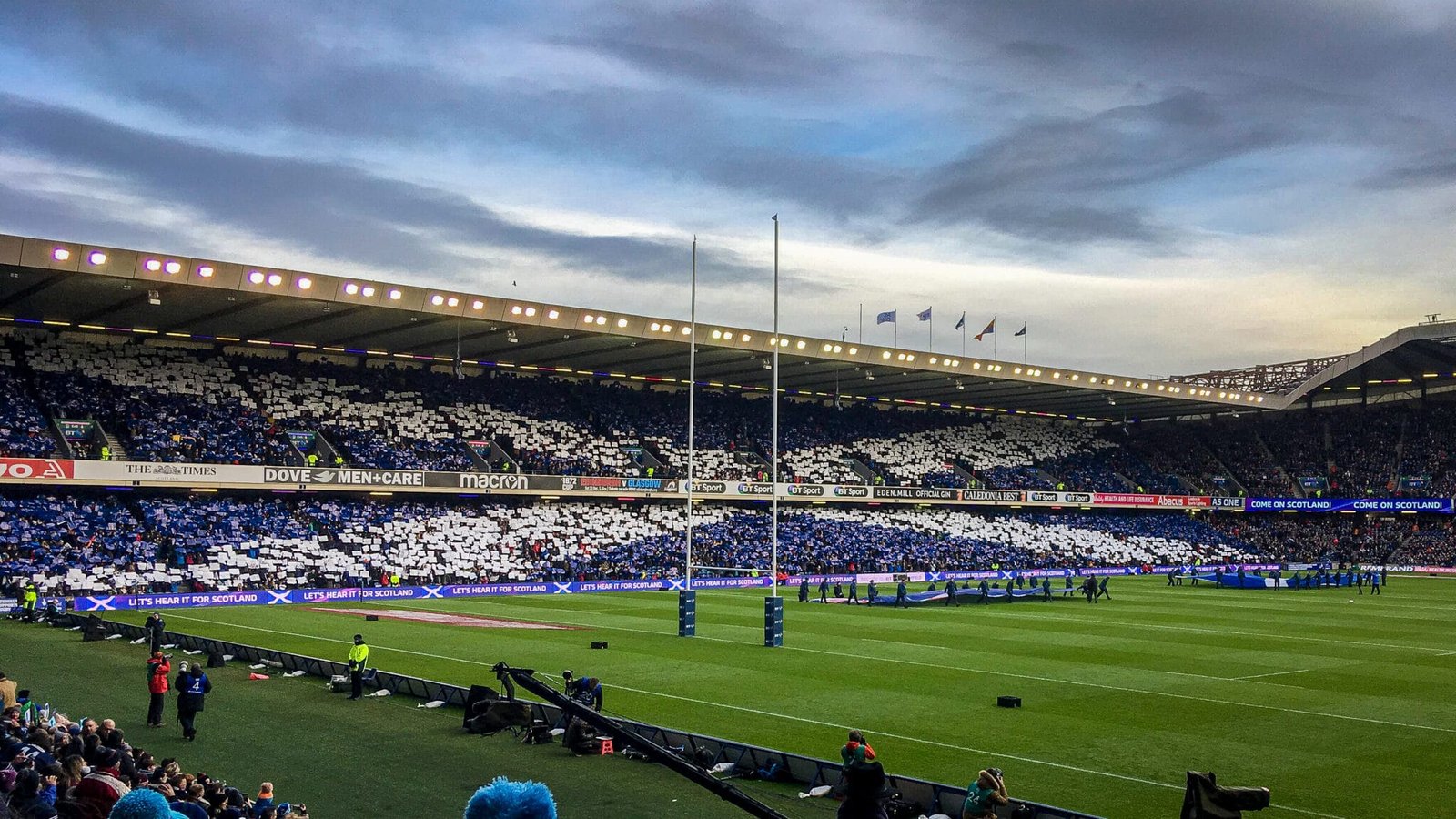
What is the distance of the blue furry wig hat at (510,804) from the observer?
364 centimetres

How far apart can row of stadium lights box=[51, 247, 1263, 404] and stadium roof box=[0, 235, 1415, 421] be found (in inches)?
2.4

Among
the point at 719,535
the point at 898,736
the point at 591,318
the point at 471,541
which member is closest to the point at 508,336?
the point at 591,318

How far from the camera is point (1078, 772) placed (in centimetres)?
1709

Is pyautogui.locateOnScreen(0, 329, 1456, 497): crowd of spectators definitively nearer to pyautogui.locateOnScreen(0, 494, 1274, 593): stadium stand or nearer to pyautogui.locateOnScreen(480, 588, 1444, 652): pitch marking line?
pyautogui.locateOnScreen(0, 494, 1274, 593): stadium stand

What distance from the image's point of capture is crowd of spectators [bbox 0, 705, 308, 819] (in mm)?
8070

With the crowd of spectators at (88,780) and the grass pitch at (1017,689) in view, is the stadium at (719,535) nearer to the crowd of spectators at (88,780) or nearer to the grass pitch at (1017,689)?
the grass pitch at (1017,689)

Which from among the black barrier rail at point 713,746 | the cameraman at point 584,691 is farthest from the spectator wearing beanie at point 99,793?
the cameraman at point 584,691

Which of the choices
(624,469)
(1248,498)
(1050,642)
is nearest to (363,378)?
(624,469)

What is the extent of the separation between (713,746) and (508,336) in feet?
139

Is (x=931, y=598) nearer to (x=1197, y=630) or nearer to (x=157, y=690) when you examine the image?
(x=1197, y=630)

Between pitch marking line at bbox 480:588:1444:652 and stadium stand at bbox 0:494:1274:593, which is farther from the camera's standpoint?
stadium stand at bbox 0:494:1274:593

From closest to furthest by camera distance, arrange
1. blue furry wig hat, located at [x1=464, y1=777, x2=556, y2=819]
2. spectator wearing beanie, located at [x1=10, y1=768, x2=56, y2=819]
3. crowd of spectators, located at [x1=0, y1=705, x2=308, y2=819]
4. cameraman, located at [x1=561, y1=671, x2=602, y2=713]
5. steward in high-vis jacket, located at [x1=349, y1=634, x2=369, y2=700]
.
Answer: blue furry wig hat, located at [x1=464, y1=777, x2=556, y2=819] < crowd of spectators, located at [x1=0, y1=705, x2=308, y2=819] < spectator wearing beanie, located at [x1=10, y1=768, x2=56, y2=819] < cameraman, located at [x1=561, y1=671, x2=602, y2=713] < steward in high-vis jacket, located at [x1=349, y1=634, x2=369, y2=700]

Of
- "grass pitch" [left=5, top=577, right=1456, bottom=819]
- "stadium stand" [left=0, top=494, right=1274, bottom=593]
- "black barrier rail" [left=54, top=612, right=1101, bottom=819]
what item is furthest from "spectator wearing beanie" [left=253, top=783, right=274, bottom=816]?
"stadium stand" [left=0, top=494, right=1274, bottom=593]

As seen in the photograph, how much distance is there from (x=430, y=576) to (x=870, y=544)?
27.7 metres
